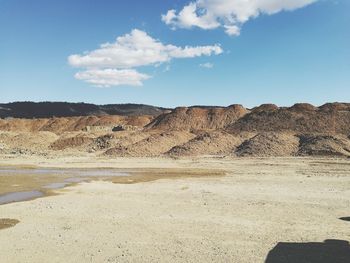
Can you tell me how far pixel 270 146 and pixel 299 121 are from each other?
15532 mm

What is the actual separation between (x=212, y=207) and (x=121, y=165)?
28141mm

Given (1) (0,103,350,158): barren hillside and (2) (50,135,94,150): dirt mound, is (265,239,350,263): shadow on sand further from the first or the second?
(2) (50,135,94,150): dirt mound

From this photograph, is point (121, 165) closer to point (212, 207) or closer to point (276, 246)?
point (212, 207)

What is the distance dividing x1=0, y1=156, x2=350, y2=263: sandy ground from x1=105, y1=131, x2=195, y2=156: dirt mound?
2812 centimetres

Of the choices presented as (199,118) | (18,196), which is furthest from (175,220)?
(199,118)

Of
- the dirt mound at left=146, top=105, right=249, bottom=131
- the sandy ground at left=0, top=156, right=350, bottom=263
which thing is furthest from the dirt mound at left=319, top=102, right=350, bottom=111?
the sandy ground at left=0, top=156, right=350, bottom=263

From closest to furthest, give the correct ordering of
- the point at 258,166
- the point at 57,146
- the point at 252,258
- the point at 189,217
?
the point at 252,258 → the point at 189,217 → the point at 258,166 → the point at 57,146

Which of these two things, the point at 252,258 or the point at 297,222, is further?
the point at 297,222

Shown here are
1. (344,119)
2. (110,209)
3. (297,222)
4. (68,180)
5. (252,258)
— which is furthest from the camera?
(344,119)

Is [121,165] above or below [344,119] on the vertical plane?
below

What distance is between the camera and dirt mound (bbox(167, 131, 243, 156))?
5866 centimetres

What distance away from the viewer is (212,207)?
21.1 m

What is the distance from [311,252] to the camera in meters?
13.5

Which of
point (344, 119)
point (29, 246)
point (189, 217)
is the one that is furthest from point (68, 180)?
point (344, 119)
